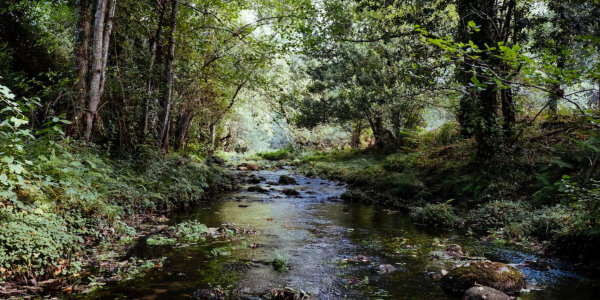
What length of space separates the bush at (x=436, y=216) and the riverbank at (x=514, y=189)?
0.08 feet

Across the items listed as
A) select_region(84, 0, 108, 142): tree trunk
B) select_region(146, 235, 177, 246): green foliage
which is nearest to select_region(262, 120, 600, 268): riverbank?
select_region(146, 235, 177, 246): green foliage

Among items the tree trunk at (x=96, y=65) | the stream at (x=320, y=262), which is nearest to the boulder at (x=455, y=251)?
the stream at (x=320, y=262)

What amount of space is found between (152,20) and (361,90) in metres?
12.0

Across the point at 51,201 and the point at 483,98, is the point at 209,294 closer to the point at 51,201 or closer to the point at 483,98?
the point at 51,201

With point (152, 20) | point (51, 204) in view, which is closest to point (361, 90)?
point (152, 20)

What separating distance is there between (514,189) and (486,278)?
6.03 m

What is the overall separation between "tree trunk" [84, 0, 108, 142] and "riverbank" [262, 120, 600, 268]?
8720 millimetres

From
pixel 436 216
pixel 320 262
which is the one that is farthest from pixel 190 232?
pixel 436 216

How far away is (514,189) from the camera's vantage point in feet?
31.9

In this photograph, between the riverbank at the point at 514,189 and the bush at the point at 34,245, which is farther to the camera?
the riverbank at the point at 514,189

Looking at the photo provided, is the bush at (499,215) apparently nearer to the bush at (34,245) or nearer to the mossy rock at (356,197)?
the mossy rock at (356,197)

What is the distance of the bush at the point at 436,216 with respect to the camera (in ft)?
30.6

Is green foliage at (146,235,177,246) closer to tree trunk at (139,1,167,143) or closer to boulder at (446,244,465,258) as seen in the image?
boulder at (446,244,465,258)

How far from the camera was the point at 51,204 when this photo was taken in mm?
5336
